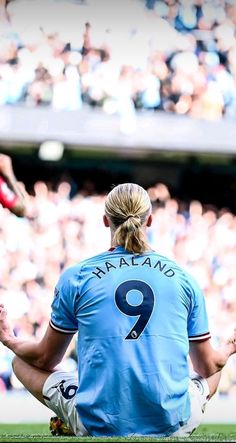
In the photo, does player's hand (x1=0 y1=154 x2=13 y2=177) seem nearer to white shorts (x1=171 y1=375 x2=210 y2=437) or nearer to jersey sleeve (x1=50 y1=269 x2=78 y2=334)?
white shorts (x1=171 y1=375 x2=210 y2=437)

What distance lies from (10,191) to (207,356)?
7.19 metres

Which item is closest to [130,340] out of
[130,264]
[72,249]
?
[130,264]

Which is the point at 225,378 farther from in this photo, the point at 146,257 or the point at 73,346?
the point at 146,257

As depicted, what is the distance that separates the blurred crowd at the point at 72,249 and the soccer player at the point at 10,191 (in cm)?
26

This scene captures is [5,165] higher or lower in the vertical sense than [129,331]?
higher

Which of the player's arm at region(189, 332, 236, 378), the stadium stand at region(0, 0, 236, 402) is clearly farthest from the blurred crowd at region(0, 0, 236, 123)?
the player's arm at region(189, 332, 236, 378)

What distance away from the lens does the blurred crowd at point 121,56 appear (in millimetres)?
10781

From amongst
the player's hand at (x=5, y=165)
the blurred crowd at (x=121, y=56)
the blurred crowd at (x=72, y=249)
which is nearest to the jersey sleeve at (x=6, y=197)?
the blurred crowd at (x=72, y=249)

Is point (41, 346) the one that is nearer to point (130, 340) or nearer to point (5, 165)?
point (130, 340)

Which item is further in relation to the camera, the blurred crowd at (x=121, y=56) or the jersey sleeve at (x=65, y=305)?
the blurred crowd at (x=121, y=56)

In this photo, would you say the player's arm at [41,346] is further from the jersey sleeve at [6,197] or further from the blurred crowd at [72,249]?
the blurred crowd at [72,249]

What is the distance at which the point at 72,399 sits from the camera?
2.68 meters

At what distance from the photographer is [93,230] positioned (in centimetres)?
1018

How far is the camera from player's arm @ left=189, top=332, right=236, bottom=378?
269 centimetres
